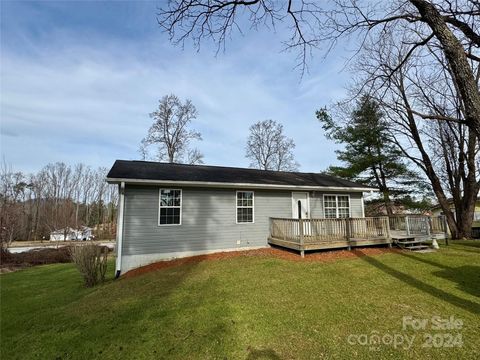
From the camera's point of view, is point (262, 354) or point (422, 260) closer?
point (262, 354)

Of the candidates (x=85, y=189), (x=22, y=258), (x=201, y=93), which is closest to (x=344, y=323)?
(x=201, y=93)

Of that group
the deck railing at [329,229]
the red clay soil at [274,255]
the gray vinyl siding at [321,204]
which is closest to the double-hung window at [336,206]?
the gray vinyl siding at [321,204]

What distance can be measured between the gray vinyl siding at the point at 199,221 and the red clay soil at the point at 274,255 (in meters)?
0.52

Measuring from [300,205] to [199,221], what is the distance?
17.3ft

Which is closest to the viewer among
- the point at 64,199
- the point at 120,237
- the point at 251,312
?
the point at 251,312

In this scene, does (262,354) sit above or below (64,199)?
below

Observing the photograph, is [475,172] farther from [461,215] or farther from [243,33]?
[243,33]

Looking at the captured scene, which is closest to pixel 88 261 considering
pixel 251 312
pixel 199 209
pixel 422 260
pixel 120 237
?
pixel 120 237

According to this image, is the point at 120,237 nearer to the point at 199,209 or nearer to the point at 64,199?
the point at 199,209

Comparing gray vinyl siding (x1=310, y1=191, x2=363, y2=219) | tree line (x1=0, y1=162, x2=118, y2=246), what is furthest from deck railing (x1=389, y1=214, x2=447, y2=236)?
tree line (x1=0, y1=162, x2=118, y2=246)

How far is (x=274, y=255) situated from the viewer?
9891 mm

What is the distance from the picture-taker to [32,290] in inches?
346

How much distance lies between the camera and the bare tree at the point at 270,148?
3028 cm

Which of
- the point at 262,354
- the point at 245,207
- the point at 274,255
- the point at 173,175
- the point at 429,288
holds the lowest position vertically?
the point at 262,354
